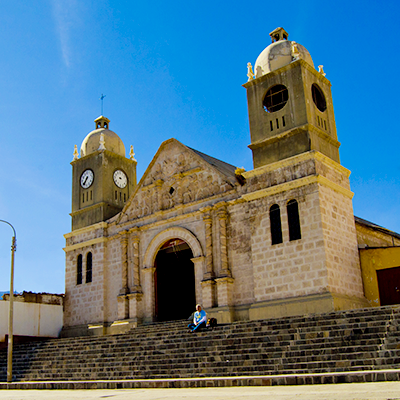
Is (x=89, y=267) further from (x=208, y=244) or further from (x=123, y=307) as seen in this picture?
(x=208, y=244)

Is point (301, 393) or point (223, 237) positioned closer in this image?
point (301, 393)

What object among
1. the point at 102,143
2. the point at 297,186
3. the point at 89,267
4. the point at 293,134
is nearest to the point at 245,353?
the point at 297,186

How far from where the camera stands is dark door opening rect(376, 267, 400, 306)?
73.7 ft

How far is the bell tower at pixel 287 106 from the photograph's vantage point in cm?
2341

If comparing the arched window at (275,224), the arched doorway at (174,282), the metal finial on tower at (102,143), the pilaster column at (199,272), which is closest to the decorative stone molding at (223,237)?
the pilaster column at (199,272)

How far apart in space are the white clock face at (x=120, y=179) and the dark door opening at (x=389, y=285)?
16184 mm

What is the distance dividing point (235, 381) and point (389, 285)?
10.9 metres

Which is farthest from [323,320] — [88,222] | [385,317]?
[88,222]

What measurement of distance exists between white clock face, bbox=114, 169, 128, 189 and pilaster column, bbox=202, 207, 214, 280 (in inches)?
335

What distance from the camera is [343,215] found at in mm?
23312

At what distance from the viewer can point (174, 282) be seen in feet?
94.1

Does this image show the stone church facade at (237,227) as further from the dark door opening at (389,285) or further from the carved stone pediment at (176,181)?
the dark door opening at (389,285)

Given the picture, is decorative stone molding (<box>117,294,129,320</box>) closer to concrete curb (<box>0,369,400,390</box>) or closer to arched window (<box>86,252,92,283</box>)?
arched window (<box>86,252,92,283</box>)

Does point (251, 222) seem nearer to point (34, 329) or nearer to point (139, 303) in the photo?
point (139, 303)
